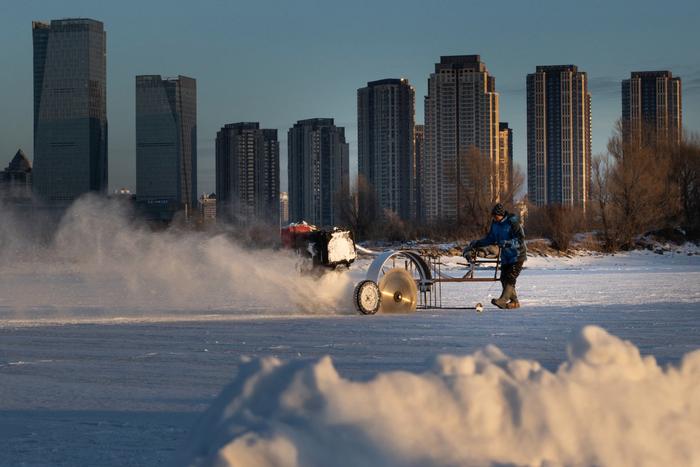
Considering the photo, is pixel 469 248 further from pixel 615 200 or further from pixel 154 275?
pixel 615 200

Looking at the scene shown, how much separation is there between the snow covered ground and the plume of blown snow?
75 mm

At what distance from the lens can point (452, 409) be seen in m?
3.34

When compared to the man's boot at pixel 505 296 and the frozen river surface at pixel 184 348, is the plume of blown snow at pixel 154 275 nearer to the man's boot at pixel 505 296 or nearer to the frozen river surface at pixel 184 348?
the frozen river surface at pixel 184 348

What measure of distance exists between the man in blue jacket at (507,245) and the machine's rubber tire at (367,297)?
1887 millimetres

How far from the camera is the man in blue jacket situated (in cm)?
1888

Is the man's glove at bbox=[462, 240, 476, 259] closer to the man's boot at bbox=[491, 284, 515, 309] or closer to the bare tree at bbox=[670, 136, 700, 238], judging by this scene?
the man's boot at bbox=[491, 284, 515, 309]

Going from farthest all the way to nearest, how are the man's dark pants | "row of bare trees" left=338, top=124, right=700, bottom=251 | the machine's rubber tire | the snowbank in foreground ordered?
1. "row of bare trees" left=338, top=124, right=700, bottom=251
2. the machine's rubber tire
3. the man's dark pants
4. the snowbank in foreground

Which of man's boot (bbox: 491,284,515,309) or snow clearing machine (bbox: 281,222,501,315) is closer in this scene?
man's boot (bbox: 491,284,515,309)

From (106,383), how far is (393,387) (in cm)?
719

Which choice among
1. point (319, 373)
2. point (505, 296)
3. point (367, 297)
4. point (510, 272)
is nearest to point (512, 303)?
point (505, 296)

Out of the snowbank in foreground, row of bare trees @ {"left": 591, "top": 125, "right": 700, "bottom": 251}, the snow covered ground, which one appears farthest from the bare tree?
the snowbank in foreground

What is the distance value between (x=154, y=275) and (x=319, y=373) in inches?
1137

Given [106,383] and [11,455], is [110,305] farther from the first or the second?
[11,455]

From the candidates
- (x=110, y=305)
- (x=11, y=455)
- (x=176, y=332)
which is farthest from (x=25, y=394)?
(x=110, y=305)
